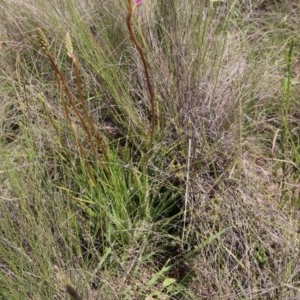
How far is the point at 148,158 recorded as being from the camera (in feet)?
5.39

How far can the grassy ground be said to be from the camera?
140cm

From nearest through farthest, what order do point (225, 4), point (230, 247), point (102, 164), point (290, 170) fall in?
1. point (230, 247)
2. point (102, 164)
3. point (290, 170)
4. point (225, 4)

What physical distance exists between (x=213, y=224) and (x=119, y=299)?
0.33 meters

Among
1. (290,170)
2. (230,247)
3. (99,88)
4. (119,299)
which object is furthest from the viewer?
(99,88)

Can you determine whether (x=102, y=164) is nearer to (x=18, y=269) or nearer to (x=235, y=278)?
(x=18, y=269)

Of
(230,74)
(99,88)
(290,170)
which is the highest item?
(99,88)

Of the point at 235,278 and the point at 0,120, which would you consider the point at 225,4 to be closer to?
the point at 0,120

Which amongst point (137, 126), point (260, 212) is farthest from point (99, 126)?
point (260, 212)

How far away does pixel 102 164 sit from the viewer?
5.16ft

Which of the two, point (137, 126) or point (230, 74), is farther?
point (230, 74)

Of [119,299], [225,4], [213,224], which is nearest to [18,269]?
[119,299]

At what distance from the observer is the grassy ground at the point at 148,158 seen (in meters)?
1.40

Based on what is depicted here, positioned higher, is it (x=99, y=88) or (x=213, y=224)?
(x=99, y=88)

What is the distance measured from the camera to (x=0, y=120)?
172 centimetres
